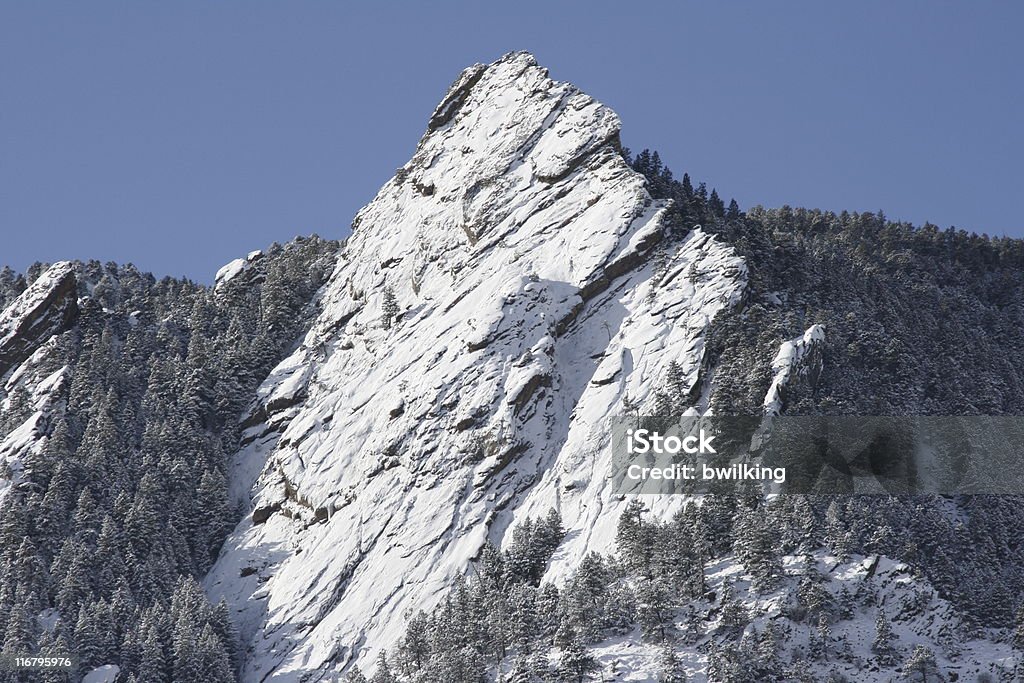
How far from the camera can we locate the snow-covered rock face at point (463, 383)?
129 metres

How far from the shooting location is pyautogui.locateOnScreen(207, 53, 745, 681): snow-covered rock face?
12862cm

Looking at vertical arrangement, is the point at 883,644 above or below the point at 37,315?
below

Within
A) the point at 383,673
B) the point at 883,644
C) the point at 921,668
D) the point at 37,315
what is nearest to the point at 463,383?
the point at 383,673

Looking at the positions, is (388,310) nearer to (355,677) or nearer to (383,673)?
(355,677)

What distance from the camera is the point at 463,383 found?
13762 centimetres

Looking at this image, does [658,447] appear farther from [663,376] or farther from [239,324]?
[239,324]

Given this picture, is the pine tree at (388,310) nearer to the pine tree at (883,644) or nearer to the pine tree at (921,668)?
the pine tree at (883,644)

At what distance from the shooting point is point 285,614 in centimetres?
13300

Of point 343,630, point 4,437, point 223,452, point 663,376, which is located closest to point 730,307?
point 663,376

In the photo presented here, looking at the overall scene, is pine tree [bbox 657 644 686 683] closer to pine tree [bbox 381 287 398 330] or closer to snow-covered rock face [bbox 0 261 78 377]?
pine tree [bbox 381 287 398 330]

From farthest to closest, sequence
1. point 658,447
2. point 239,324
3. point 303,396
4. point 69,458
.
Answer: point 239,324
point 303,396
point 69,458
point 658,447

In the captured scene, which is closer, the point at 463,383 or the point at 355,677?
the point at 355,677

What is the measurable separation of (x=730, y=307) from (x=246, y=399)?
184 feet

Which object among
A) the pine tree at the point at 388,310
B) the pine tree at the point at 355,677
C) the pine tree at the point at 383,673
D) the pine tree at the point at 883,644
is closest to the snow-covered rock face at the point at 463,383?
the pine tree at the point at 388,310
